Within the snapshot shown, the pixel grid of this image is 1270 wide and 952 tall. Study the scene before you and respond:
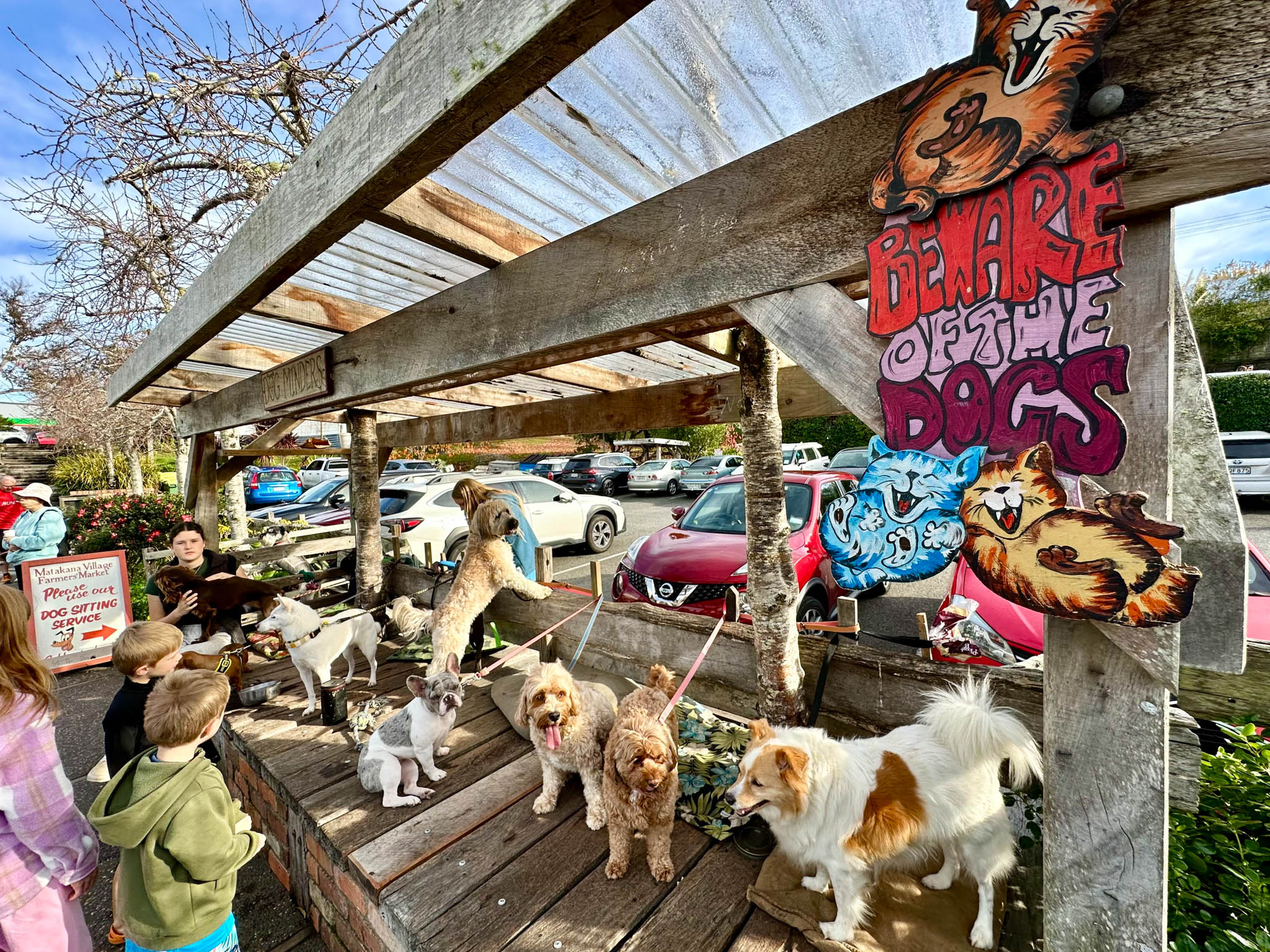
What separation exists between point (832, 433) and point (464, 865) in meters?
22.0

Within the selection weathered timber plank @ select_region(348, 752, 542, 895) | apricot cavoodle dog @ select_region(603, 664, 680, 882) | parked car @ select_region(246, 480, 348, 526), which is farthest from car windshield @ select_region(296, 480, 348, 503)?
apricot cavoodle dog @ select_region(603, 664, 680, 882)

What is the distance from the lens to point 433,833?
218cm

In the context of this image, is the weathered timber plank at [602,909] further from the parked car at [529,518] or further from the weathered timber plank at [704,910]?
the parked car at [529,518]

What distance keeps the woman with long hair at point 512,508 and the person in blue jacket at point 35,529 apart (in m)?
5.61

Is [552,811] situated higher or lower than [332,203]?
lower

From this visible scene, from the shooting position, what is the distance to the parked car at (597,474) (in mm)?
20328

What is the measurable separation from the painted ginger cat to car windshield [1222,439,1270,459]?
562 inches

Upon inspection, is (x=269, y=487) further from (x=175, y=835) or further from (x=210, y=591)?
(x=175, y=835)

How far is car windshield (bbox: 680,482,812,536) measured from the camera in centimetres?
531

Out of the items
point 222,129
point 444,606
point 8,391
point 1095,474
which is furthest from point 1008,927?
point 8,391

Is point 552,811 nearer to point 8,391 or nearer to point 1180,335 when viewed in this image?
point 1180,335

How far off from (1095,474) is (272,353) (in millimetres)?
5123

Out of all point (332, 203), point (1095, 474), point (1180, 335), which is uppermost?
point (332, 203)

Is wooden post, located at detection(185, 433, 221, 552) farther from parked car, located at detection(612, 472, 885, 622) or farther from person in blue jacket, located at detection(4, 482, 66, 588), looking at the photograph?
parked car, located at detection(612, 472, 885, 622)
